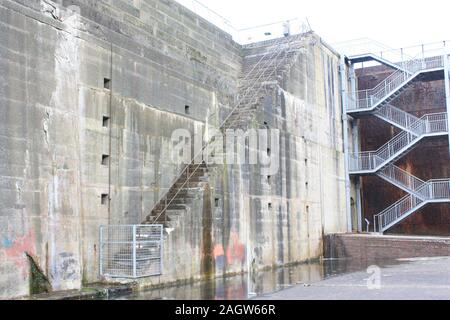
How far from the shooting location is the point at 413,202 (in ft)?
111

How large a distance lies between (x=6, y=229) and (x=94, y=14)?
801cm

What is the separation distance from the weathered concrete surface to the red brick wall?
50.0ft

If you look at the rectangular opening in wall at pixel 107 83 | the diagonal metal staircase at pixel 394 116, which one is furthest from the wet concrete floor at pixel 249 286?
the diagonal metal staircase at pixel 394 116

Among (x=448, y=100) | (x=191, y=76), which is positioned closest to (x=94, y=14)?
(x=191, y=76)

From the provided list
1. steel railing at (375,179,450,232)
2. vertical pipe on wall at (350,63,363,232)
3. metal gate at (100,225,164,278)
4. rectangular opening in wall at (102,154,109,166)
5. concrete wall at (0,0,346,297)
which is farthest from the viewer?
vertical pipe on wall at (350,63,363,232)

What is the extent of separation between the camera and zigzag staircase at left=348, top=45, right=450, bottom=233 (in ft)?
109

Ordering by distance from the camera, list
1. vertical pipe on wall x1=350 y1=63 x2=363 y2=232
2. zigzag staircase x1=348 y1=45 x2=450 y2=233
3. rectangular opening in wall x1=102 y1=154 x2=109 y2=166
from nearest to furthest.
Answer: rectangular opening in wall x1=102 y1=154 x2=109 y2=166, zigzag staircase x1=348 y1=45 x2=450 y2=233, vertical pipe on wall x1=350 y1=63 x2=363 y2=232

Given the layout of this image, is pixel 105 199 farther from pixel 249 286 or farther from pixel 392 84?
pixel 392 84

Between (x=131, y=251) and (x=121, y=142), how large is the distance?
3.98m

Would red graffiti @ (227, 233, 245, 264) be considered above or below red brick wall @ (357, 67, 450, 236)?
below

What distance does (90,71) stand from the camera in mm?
18000

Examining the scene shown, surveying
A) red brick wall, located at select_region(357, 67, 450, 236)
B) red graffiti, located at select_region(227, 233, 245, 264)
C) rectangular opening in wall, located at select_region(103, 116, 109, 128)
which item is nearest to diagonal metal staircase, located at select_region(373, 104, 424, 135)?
red brick wall, located at select_region(357, 67, 450, 236)

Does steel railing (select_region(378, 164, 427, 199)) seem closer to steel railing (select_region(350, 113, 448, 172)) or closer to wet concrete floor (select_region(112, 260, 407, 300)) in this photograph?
steel railing (select_region(350, 113, 448, 172))

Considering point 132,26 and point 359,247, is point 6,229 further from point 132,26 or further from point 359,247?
point 359,247
